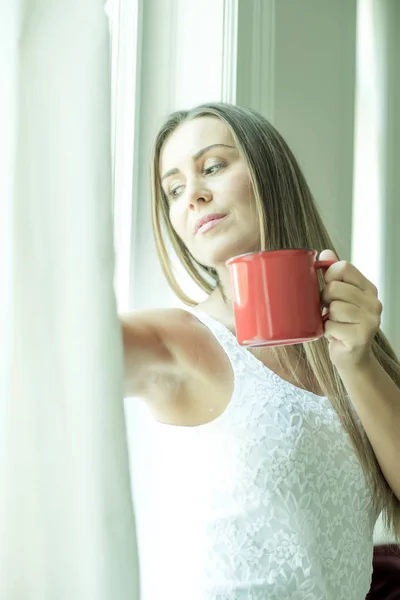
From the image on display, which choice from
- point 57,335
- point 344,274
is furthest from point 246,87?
point 57,335

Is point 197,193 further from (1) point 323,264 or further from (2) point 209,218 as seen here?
(1) point 323,264

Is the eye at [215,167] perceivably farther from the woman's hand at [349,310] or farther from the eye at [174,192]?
the woman's hand at [349,310]

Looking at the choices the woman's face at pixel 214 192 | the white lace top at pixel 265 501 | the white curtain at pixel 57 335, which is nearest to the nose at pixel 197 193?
the woman's face at pixel 214 192

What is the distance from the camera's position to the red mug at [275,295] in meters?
0.77

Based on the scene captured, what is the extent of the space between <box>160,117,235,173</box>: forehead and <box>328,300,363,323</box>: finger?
12.2 inches

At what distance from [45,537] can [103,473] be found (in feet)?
0.21

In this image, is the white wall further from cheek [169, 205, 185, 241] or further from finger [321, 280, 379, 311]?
finger [321, 280, 379, 311]

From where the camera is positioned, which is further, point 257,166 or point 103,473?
point 257,166

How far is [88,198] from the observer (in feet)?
1.98

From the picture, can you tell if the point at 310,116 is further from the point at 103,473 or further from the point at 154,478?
the point at 103,473

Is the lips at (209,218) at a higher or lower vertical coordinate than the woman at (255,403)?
higher

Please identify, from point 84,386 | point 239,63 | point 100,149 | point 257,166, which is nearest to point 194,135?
point 257,166

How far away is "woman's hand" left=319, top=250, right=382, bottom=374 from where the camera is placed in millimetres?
849

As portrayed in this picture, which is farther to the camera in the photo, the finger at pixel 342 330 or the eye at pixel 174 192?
the eye at pixel 174 192
